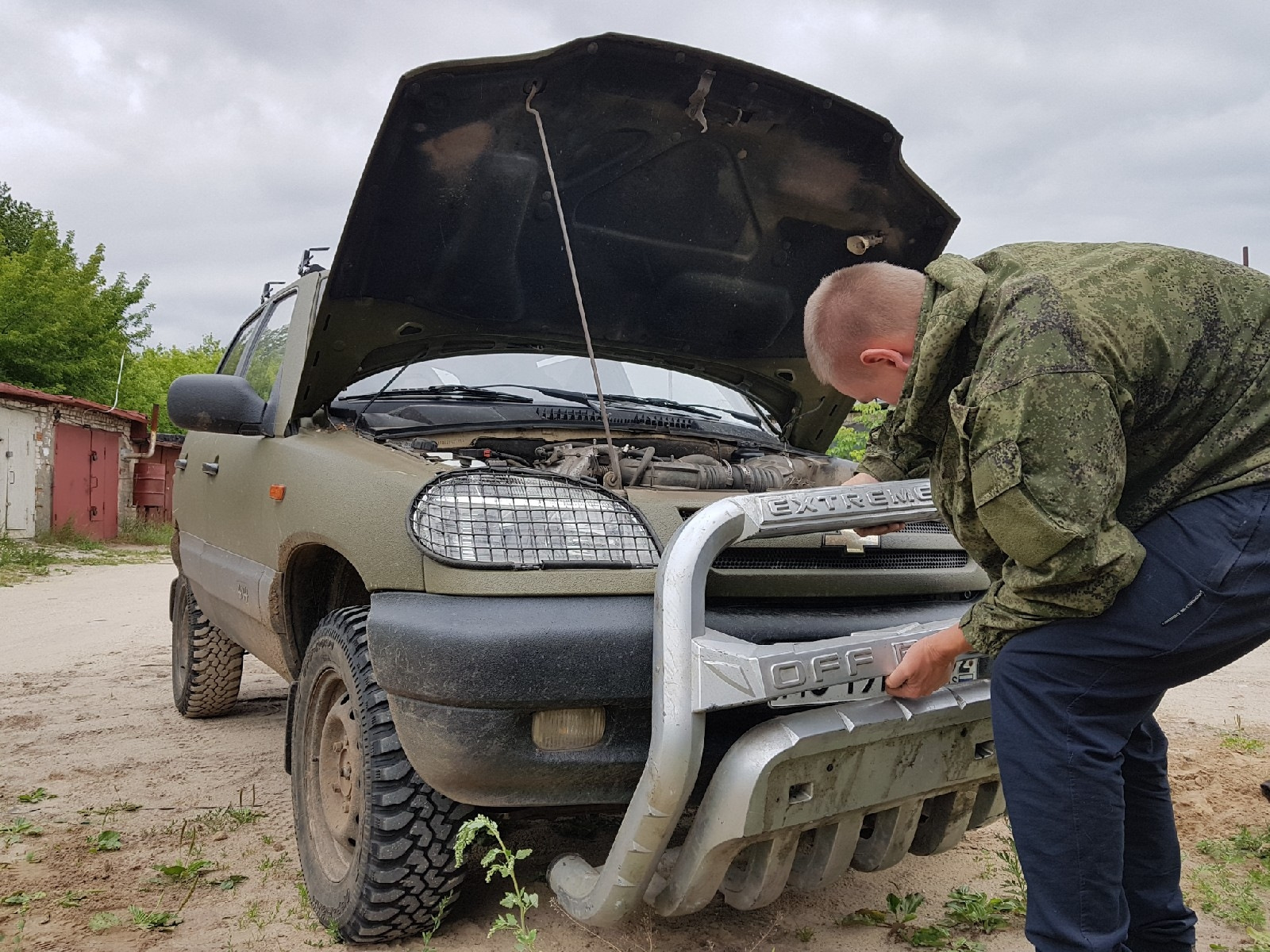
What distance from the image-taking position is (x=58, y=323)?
90.9 feet

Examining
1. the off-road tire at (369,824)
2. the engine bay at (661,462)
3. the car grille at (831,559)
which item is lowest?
the off-road tire at (369,824)

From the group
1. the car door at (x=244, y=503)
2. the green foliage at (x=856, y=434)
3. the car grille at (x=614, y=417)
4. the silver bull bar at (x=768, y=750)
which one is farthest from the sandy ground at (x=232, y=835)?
the green foliage at (x=856, y=434)

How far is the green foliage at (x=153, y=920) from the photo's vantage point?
2.71 meters

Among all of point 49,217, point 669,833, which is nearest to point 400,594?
point 669,833

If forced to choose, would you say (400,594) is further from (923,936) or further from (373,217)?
(923,936)

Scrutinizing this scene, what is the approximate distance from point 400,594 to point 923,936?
165 centimetres

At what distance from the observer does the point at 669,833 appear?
214cm

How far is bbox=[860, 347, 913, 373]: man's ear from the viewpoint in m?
1.95

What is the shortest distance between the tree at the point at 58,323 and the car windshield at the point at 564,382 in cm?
2777

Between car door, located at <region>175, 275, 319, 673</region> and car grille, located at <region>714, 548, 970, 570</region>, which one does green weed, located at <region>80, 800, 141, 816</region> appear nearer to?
car door, located at <region>175, 275, 319, 673</region>

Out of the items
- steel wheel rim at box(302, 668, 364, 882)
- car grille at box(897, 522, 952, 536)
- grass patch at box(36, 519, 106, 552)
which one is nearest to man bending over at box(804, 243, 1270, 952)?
car grille at box(897, 522, 952, 536)

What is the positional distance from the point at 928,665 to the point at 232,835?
8.22ft

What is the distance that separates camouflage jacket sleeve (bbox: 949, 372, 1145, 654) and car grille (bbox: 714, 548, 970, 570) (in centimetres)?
72

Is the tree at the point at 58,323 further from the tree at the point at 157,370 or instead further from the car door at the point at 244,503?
the car door at the point at 244,503
